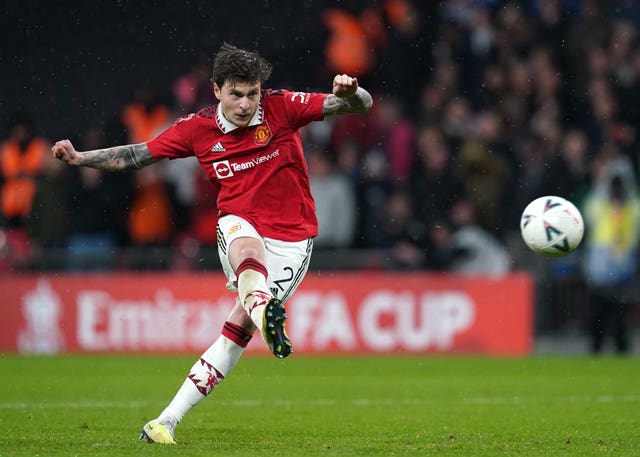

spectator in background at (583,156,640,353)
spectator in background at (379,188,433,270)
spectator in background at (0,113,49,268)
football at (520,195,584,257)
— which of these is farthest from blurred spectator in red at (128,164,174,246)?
football at (520,195,584,257)

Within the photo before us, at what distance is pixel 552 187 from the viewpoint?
625 inches

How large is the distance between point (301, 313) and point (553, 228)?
7.24 m

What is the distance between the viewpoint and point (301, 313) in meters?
15.4

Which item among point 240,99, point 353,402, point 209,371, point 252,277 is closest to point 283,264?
point 252,277

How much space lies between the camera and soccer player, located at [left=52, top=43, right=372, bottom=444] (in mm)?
7363

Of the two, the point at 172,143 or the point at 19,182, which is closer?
Answer: the point at 172,143

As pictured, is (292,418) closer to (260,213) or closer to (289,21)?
(260,213)

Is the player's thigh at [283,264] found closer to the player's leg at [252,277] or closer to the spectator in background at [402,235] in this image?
the player's leg at [252,277]

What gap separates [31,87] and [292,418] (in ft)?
32.2

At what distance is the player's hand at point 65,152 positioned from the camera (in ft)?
24.2

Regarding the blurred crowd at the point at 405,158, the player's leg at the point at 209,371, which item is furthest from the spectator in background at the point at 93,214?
the player's leg at the point at 209,371

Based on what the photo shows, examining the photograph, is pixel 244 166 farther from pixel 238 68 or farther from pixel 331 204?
pixel 331 204

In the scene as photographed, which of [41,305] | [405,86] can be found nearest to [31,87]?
[41,305]

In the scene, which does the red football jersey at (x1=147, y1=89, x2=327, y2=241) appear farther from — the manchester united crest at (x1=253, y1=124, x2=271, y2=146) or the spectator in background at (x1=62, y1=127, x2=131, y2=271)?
the spectator in background at (x1=62, y1=127, x2=131, y2=271)
